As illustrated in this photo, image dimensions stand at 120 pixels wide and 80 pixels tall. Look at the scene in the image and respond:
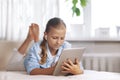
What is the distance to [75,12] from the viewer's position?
8.66 feet

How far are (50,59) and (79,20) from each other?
1053 millimetres

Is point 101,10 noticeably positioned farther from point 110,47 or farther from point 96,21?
point 110,47

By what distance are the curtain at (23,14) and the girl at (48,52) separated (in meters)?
0.88

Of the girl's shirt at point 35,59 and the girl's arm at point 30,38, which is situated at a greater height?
the girl's arm at point 30,38

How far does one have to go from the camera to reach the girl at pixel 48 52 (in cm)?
166

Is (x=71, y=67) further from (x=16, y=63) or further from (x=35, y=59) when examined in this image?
(x=16, y=63)

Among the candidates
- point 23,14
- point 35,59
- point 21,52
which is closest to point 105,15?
point 23,14

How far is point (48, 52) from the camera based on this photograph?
1.81 metres

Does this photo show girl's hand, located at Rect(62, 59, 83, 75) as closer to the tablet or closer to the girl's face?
the tablet

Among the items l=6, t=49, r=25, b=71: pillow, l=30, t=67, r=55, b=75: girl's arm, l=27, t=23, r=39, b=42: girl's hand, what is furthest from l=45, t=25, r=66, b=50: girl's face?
l=6, t=49, r=25, b=71: pillow

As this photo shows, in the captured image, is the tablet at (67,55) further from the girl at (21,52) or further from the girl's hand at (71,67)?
the girl at (21,52)

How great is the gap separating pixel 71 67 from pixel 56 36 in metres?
0.26

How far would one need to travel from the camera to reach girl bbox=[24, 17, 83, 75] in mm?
1664

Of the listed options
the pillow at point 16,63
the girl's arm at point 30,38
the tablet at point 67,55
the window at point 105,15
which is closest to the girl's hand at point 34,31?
the girl's arm at point 30,38
